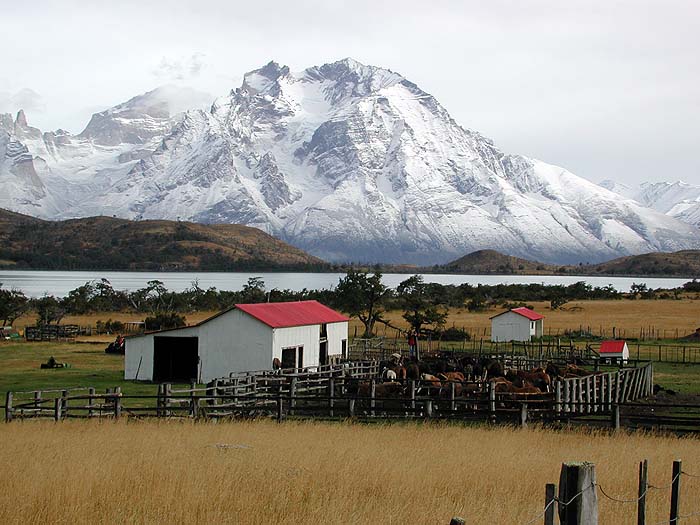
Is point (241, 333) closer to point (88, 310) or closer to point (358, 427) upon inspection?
point (358, 427)

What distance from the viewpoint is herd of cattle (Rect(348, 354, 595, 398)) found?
31594 mm

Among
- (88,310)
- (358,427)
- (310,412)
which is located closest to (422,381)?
(310,412)

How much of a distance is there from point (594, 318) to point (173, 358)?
2119 inches

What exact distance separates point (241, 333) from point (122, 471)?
2522cm

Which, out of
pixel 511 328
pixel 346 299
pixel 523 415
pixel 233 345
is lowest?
pixel 523 415

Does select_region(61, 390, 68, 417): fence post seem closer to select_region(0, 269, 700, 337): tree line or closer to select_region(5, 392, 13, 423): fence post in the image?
select_region(5, 392, 13, 423): fence post

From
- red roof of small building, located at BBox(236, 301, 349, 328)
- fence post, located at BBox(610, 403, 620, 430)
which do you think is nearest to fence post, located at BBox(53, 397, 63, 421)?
fence post, located at BBox(610, 403, 620, 430)

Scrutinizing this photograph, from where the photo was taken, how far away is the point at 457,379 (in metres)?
35.1

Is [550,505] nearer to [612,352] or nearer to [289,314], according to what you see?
[289,314]

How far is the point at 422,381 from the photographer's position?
3269 cm

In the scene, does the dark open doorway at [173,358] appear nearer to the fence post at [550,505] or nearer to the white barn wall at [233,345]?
the white barn wall at [233,345]

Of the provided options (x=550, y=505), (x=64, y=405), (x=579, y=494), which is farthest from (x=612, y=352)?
(x=550, y=505)

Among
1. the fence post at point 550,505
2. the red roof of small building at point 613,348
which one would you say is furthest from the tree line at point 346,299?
the fence post at point 550,505

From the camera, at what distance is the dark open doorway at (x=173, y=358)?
4412cm
